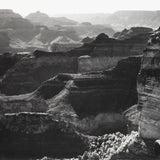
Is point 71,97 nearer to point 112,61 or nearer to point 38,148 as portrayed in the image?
point 38,148

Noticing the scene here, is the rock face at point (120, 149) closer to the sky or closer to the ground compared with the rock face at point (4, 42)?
closer to the sky

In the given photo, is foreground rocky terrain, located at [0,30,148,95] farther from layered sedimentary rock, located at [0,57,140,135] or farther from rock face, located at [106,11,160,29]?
rock face, located at [106,11,160,29]

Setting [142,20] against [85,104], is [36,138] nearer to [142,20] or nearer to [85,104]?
[85,104]

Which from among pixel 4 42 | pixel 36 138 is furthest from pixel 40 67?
pixel 4 42

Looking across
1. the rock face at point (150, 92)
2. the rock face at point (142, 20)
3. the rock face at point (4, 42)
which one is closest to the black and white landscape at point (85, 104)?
the rock face at point (150, 92)

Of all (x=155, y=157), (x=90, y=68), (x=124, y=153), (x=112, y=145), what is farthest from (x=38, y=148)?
(x=90, y=68)

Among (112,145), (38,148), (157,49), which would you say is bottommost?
(38,148)

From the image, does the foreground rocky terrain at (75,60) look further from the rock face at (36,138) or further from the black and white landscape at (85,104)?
the rock face at (36,138)
